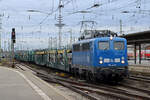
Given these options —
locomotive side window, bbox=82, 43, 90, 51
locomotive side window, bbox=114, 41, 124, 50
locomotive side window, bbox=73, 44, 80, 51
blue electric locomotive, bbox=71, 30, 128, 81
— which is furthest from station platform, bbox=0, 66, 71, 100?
locomotive side window, bbox=73, 44, 80, 51

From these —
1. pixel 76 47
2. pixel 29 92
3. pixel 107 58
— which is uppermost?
pixel 76 47

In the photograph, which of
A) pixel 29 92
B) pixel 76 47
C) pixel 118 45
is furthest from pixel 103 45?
pixel 29 92

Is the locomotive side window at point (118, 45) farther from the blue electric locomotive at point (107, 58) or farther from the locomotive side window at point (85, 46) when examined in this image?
the locomotive side window at point (85, 46)

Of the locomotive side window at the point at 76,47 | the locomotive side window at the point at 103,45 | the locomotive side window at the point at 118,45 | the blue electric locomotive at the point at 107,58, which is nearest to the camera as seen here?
the blue electric locomotive at the point at 107,58

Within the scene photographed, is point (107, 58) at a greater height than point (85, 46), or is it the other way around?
point (85, 46)

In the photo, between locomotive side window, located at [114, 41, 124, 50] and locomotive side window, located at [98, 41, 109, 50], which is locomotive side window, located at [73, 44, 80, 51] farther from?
locomotive side window, located at [114, 41, 124, 50]

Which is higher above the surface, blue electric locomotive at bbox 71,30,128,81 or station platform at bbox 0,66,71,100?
blue electric locomotive at bbox 71,30,128,81

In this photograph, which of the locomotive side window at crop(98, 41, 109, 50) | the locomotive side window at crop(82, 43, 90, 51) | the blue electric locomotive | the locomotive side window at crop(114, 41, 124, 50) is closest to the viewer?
the blue electric locomotive

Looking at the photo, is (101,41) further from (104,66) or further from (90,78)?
(90,78)

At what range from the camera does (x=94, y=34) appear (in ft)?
59.6

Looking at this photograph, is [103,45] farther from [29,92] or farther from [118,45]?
[29,92]

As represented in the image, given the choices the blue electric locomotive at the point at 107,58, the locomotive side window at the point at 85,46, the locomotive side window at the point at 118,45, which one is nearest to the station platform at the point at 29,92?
the blue electric locomotive at the point at 107,58

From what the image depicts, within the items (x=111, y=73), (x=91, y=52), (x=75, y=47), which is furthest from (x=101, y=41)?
(x=75, y=47)

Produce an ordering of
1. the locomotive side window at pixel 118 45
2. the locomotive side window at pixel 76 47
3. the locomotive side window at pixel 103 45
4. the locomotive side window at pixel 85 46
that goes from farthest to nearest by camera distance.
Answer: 1. the locomotive side window at pixel 76 47
2. the locomotive side window at pixel 85 46
3. the locomotive side window at pixel 118 45
4. the locomotive side window at pixel 103 45
